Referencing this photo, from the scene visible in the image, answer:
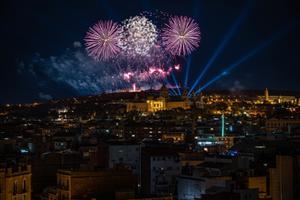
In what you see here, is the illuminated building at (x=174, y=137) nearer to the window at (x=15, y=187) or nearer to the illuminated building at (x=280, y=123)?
the illuminated building at (x=280, y=123)

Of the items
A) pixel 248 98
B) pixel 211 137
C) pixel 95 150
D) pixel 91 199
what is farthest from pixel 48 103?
pixel 91 199

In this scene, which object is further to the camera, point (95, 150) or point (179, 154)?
point (95, 150)

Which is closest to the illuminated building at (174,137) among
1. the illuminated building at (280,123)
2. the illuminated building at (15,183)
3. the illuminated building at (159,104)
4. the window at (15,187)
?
the illuminated building at (280,123)

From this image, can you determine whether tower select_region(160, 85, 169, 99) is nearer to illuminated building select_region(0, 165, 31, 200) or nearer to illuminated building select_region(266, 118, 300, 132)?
illuminated building select_region(266, 118, 300, 132)

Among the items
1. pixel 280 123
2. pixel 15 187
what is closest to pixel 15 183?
pixel 15 187

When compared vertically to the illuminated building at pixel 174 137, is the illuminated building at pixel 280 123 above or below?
above

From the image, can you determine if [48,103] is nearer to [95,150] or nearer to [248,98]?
[248,98]
